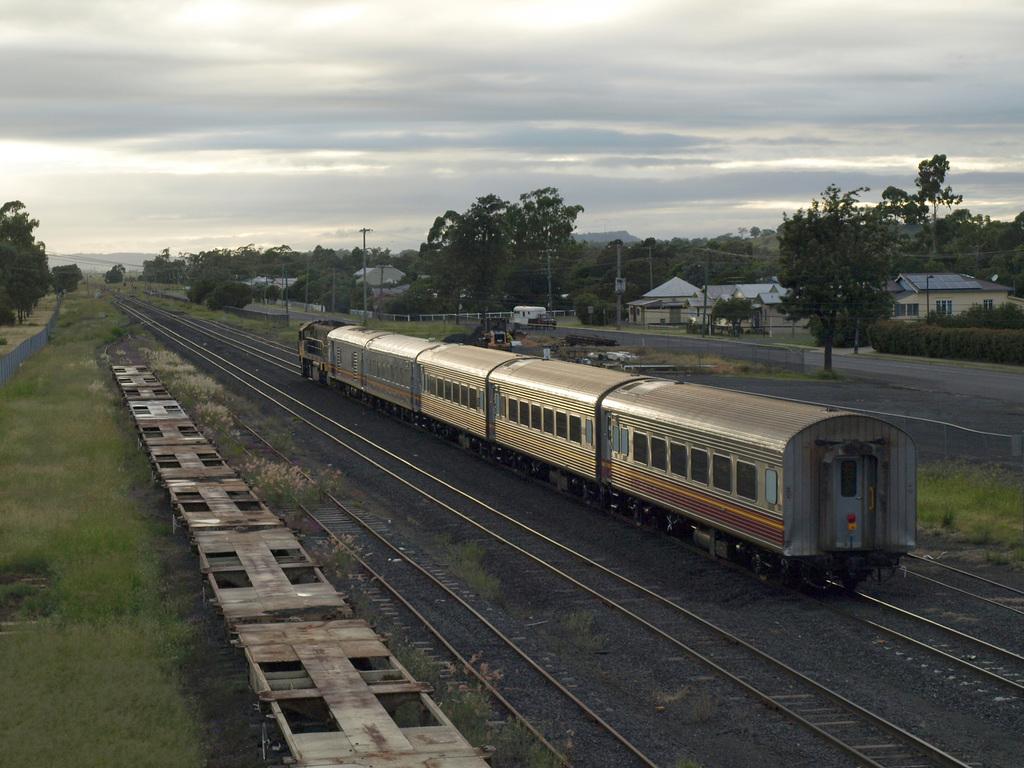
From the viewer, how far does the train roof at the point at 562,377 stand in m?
26.2

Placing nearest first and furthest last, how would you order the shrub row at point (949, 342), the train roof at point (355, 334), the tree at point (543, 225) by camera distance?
the train roof at point (355, 334), the shrub row at point (949, 342), the tree at point (543, 225)

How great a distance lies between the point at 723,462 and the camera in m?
19.5

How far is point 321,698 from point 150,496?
689 inches

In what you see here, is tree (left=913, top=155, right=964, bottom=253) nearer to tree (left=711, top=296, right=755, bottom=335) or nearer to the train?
tree (left=711, top=296, right=755, bottom=335)

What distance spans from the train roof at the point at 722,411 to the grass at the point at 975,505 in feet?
20.2

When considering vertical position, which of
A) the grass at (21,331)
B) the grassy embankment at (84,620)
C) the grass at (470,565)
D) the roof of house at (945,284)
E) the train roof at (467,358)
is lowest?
the grass at (470,565)

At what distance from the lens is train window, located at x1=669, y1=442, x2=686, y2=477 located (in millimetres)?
20969

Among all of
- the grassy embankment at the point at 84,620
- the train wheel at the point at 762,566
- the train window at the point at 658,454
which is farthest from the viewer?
the train window at the point at 658,454

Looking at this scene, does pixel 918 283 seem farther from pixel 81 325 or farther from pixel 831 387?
pixel 81 325

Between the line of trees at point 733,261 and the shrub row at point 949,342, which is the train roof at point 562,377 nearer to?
the line of trees at point 733,261

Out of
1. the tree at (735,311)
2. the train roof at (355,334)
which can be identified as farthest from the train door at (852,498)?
the tree at (735,311)

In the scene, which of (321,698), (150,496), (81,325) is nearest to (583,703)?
(321,698)

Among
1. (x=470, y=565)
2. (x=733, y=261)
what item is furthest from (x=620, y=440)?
(x=733, y=261)

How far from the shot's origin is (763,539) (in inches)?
716
